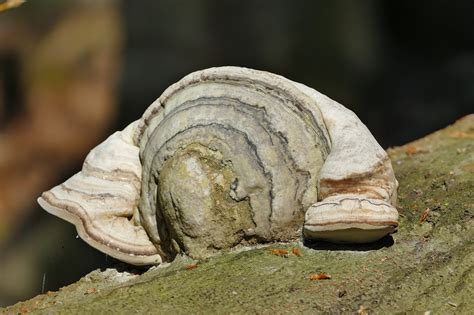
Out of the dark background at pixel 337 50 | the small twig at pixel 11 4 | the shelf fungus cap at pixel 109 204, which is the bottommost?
Answer: the dark background at pixel 337 50

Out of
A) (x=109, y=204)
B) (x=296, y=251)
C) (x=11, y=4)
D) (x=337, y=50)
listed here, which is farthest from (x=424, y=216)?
(x=337, y=50)

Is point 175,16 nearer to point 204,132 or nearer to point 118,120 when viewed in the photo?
point 118,120

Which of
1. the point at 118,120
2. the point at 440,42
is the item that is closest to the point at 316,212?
the point at 118,120

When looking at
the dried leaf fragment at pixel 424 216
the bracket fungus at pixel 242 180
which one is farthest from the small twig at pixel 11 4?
the dried leaf fragment at pixel 424 216

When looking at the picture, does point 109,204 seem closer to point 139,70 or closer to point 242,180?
point 242,180

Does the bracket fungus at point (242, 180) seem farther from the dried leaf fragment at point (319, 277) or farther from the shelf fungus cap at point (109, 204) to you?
the dried leaf fragment at point (319, 277)

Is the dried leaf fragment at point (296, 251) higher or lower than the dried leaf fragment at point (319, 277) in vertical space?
higher
